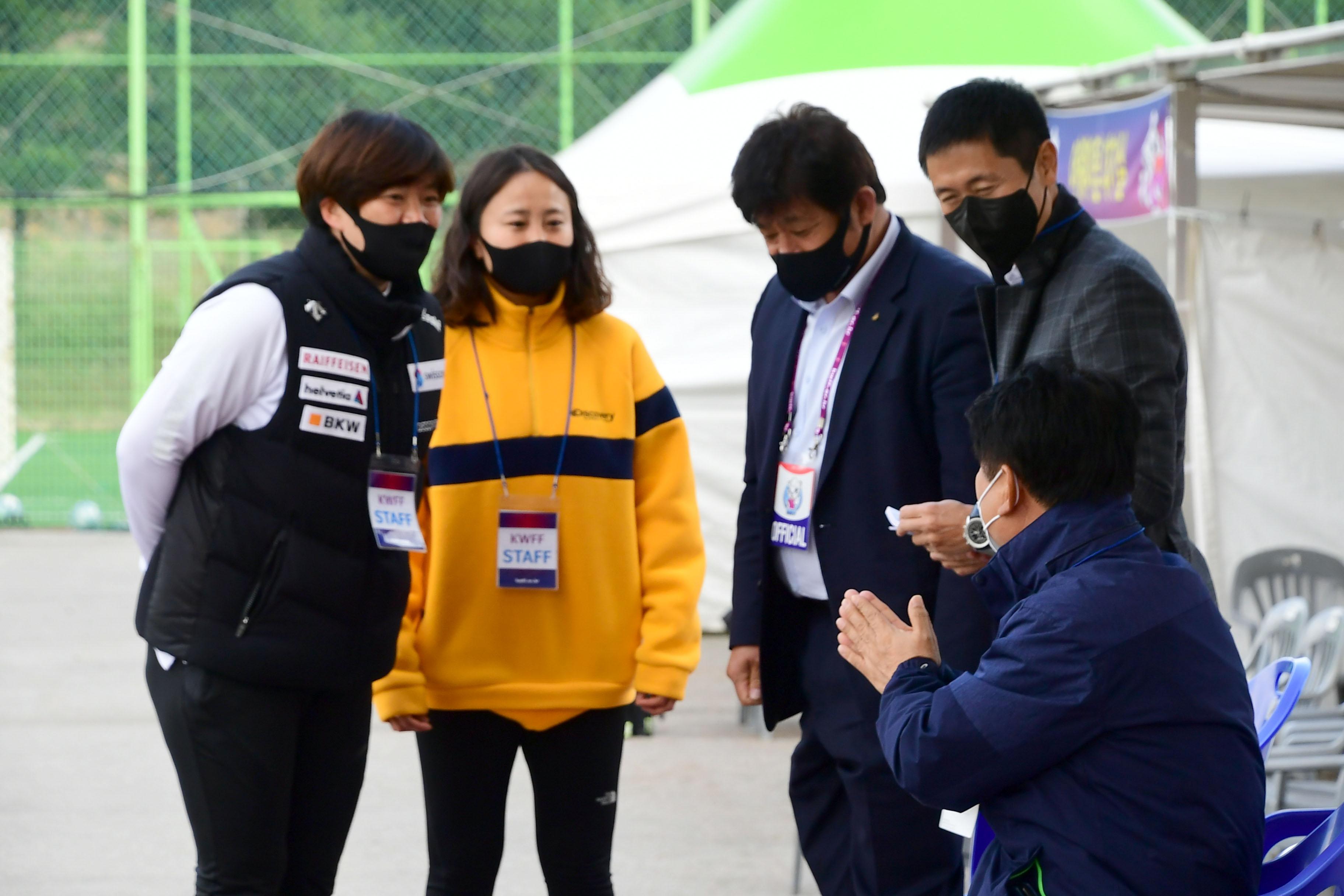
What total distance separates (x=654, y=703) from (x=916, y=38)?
661cm

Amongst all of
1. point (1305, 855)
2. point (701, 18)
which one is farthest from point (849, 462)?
point (701, 18)

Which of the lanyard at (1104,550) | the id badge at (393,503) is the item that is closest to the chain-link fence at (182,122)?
the id badge at (393,503)

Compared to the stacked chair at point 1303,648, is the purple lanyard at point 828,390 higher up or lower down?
higher up

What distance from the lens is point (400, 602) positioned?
2.77 meters

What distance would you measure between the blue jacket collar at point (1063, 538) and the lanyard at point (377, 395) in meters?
1.13

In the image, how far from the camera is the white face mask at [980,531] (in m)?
2.15

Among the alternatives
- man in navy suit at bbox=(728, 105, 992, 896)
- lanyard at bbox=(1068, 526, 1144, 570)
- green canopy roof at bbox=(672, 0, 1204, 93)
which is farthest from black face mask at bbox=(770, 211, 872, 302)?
green canopy roof at bbox=(672, 0, 1204, 93)

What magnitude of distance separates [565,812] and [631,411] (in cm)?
79

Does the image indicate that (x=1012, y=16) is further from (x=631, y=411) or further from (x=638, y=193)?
(x=631, y=411)

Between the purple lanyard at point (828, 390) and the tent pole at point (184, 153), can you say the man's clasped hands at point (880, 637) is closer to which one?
the purple lanyard at point (828, 390)

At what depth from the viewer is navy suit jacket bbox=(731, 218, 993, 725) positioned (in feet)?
8.79

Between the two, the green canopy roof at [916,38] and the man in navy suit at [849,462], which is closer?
the man in navy suit at [849,462]

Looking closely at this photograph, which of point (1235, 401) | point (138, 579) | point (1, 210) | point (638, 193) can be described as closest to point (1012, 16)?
point (638, 193)

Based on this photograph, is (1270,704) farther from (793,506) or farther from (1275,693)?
(793,506)
